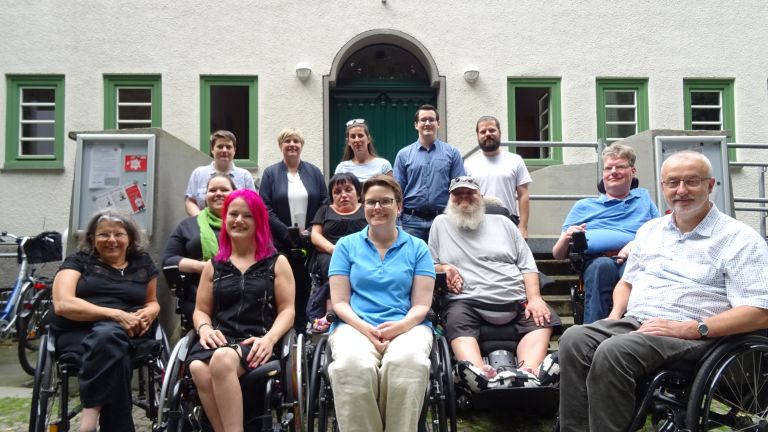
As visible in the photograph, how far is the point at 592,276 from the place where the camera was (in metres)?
Result: 3.88

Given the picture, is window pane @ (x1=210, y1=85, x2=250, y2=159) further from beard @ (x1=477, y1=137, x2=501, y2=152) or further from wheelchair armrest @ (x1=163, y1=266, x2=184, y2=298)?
wheelchair armrest @ (x1=163, y1=266, x2=184, y2=298)

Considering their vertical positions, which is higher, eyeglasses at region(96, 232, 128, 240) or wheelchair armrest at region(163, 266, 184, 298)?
eyeglasses at region(96, 232, 128, 240)

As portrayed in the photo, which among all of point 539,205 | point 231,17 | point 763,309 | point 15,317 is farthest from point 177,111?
point 763,309

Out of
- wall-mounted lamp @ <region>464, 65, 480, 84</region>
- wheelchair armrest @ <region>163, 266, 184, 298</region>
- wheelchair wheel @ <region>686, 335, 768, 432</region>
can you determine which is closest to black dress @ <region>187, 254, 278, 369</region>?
wheelchair armrest @ <region>163, 266, 184, 298</region>

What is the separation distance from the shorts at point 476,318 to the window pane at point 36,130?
24.6 ft

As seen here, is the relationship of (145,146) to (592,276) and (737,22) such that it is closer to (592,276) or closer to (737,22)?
(592,276)

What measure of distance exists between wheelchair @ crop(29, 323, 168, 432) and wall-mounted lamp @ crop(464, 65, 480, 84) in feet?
21.0

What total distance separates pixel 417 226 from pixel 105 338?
2371 millimetres

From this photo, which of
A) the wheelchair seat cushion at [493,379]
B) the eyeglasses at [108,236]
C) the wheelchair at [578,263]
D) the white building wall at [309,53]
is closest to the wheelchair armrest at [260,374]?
the wheelchair seat cushion at [493,379]

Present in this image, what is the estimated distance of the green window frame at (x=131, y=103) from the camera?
895 cm

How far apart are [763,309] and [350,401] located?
1858 millimetres

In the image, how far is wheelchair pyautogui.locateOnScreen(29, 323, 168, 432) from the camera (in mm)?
3168

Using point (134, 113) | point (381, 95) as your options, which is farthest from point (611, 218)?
point (134, 113)

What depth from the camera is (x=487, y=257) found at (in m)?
3.93
